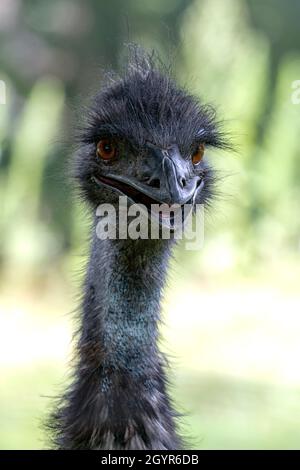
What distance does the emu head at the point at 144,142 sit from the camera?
2.77 m

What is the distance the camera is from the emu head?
2.77 metres

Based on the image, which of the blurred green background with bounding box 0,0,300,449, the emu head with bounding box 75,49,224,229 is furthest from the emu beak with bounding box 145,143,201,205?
the blurred green background with bounding box 0,0,300,449

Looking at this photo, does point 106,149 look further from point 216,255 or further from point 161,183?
point 216,255

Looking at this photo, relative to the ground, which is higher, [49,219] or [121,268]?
[49,219]

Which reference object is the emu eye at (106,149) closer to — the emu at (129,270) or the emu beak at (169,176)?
the emu at (129,270)

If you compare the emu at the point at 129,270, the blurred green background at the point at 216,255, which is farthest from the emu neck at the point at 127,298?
the blurred green background at the point at 216,255

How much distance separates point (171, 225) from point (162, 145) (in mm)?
266

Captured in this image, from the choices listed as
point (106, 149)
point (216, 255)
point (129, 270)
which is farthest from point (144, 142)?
point (216, 255)

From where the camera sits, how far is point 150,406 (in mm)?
2750

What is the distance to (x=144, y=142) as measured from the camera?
2848 millimetres

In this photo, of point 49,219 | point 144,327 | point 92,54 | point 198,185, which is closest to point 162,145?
point 198,185

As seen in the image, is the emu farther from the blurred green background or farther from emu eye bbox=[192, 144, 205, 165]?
the blurred green background
